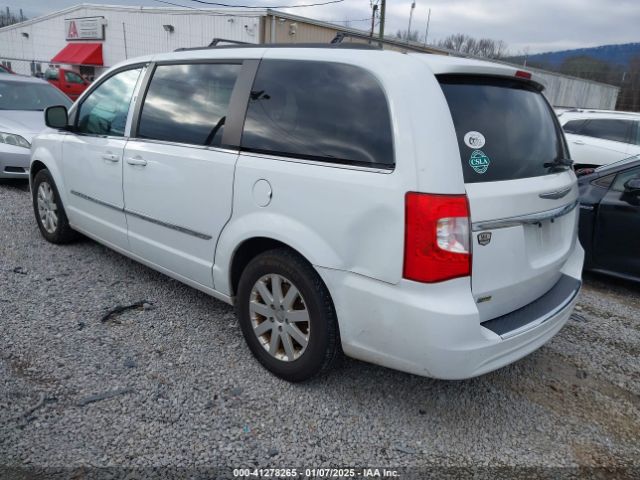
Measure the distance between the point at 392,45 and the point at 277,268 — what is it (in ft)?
4.94

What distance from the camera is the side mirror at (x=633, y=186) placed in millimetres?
4547

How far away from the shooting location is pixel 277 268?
2.76 m

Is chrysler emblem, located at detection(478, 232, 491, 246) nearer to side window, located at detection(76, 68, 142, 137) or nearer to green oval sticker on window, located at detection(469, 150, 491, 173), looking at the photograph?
green oval sticker on window, located at detection(469, 150, 491, 173)

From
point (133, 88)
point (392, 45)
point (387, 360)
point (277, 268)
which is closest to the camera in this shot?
point (387, 360)

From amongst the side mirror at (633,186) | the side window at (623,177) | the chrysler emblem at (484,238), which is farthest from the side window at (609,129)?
the chrysler emblem at (484,238)

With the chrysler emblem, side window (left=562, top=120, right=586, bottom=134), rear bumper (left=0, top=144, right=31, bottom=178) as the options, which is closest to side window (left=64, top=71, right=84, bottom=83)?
rear bumper (left=0, top=144, right=31, bottom=178)

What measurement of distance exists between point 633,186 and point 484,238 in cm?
307

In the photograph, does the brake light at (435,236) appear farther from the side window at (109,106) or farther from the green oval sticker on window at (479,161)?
the side window at (109,106)

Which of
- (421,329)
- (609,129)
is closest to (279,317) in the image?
(421,329)

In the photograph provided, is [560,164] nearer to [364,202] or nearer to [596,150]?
[364,202]

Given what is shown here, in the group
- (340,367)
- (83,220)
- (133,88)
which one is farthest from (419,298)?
(83,220)

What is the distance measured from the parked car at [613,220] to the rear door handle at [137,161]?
13.1 feet

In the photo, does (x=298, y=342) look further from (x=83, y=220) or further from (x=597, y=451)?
(x=83, y=220)

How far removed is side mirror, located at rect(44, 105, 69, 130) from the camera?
4422 millimetres
